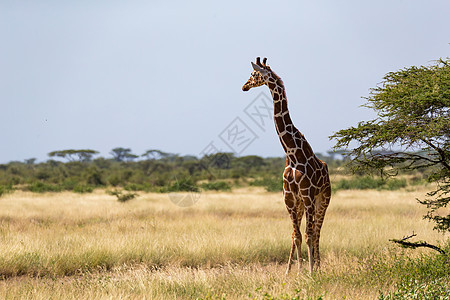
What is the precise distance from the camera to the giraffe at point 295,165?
23.2 ft

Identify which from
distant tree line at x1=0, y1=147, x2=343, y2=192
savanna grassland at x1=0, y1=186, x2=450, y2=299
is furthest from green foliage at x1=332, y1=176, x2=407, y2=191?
savanna grassland at x1=0, y1=186, x2=450, y2=299

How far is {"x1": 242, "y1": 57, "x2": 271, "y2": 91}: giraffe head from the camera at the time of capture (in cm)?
719

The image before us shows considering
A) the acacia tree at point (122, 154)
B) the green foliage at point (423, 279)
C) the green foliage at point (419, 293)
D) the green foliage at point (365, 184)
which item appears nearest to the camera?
the green foliage at point (419, 293)

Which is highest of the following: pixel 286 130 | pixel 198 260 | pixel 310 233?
pixel 286 130

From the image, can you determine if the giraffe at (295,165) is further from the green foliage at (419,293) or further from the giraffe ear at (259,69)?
the green foliage at (419,293)

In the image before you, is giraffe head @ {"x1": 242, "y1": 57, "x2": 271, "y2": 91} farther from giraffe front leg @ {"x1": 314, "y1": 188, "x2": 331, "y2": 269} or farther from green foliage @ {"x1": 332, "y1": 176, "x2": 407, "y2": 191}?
green foliage @ {"x1": 332, "y1": 176, "x2": 407, "y2": 191}

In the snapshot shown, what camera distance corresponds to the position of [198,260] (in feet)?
31.1

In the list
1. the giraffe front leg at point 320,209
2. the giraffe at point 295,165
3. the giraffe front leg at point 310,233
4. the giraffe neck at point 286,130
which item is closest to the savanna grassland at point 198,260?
the giraffe front leg at point 310,233

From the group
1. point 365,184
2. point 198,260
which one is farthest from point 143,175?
point 198,260

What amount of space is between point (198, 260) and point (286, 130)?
401 cm

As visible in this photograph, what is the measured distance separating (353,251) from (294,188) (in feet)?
12.5

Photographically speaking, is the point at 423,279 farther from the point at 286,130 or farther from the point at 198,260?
the point at 198,260

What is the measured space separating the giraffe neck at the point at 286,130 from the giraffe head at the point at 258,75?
0.42ft

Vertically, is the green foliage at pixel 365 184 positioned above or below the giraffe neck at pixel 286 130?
below
